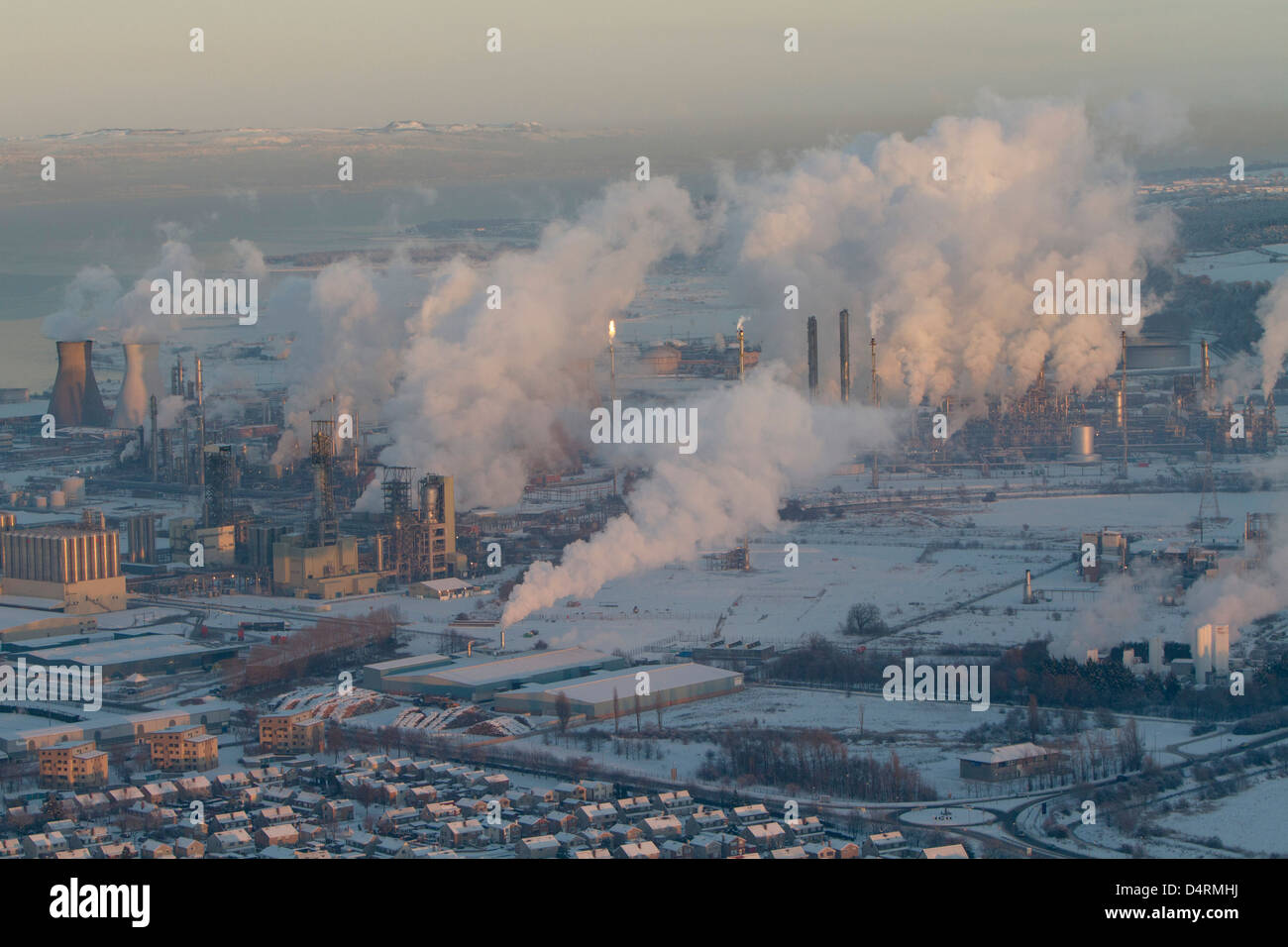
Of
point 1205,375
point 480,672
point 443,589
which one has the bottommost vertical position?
point 480,672

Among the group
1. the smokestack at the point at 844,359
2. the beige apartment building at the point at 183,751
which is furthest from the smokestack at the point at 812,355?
the beige apartment building at the point at 183,751

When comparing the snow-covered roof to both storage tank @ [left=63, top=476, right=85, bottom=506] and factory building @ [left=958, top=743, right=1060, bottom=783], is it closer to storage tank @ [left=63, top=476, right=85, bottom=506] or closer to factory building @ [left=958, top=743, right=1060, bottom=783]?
factory building @ [left=958, top=743, right=1060, bottom=783]

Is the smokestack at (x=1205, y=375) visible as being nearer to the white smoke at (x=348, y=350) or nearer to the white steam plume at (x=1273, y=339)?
the white steam plume at (x=1273, y=339)

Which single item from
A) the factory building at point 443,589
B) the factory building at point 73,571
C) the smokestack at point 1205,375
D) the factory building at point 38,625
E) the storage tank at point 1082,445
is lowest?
the factory building at point 38,625

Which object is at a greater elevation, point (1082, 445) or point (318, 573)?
point (1082, 445)

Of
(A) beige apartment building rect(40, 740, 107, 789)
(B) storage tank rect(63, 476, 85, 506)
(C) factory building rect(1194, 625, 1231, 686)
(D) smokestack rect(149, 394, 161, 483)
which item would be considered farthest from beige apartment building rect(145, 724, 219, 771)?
(D) smokestack rect(149, 394, 161, 483)

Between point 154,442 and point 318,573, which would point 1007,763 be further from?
point 154,442

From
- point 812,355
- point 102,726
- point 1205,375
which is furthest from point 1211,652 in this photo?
point 1205,375
